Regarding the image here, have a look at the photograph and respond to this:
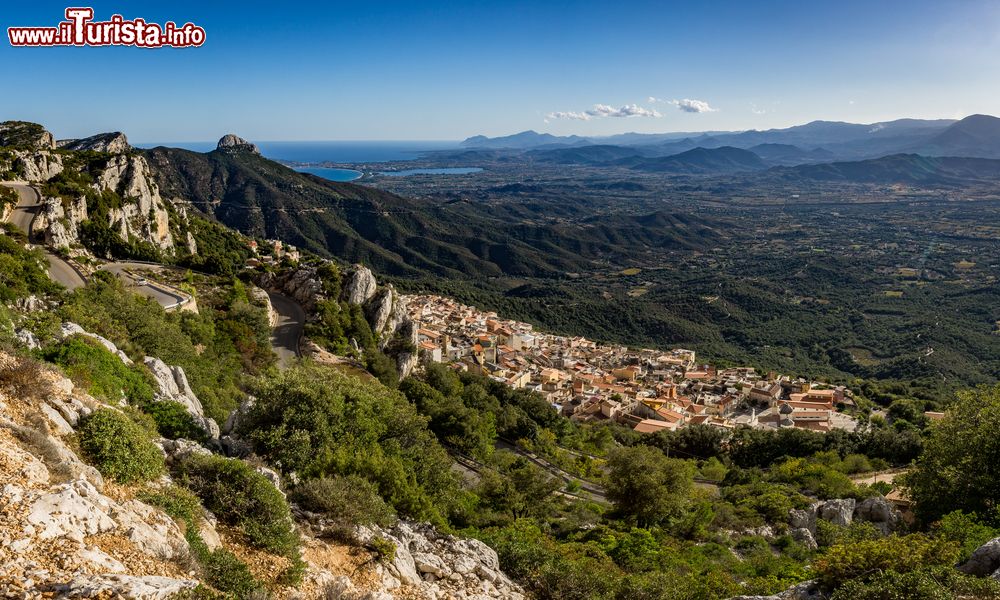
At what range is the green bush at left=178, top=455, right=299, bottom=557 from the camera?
295 inches

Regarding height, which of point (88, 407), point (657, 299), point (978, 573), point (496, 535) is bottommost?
point (657, 299)

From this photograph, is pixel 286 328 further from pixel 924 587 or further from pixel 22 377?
pixel 924 587

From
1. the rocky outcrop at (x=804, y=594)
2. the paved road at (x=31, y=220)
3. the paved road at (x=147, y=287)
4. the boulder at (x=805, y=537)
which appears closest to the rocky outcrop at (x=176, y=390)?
the paved road at (x=147, y=287)

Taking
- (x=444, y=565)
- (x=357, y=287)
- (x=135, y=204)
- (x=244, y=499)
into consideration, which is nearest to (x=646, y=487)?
(x=444, y=565)

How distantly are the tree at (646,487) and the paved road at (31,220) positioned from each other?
22482mm

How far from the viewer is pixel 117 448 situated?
7.32 meters

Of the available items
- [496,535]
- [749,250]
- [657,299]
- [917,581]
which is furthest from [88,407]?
[749,250]

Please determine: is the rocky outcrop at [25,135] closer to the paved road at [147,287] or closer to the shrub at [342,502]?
the paved road at [147,287]

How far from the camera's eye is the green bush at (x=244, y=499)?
7.51m

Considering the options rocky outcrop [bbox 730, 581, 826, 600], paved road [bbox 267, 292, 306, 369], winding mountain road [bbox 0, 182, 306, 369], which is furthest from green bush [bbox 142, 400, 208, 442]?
paved road [bbox 267, 292, 306, 369]

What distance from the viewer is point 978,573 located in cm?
867

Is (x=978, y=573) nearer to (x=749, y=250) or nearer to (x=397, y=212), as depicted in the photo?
(x=397, y=212)

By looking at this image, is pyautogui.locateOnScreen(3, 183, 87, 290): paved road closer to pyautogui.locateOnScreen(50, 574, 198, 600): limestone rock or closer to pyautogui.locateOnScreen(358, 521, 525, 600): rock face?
pyautogui.locateOnScreen(358, 521, 525, 600): rock face

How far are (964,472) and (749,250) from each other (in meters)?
174
